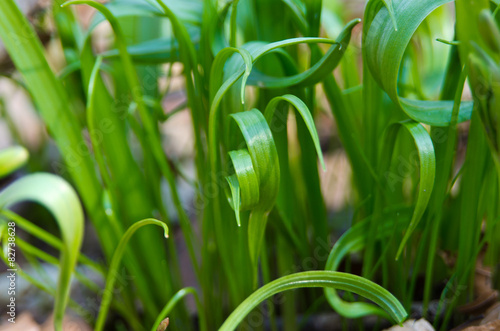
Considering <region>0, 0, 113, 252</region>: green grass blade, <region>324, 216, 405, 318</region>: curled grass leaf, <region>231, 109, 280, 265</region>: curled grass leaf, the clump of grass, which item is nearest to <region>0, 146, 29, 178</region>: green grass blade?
the clump of grass

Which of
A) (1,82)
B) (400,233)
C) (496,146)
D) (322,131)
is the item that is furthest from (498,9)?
(1,82)

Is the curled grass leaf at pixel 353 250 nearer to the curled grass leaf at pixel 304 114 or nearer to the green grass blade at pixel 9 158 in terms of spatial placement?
the curled grass leaf at pixel 304 114

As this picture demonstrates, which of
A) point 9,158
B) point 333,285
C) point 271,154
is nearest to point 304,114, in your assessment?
point 271,154

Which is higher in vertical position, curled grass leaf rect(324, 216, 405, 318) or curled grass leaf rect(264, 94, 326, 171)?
curled grass leaf rect(264, 94, 326, 171)

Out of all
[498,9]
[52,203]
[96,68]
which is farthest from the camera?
[96,68]

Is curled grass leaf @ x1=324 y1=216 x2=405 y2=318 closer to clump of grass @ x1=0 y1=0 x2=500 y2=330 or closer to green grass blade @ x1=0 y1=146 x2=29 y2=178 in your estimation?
clump of grass @ x1=0 y1=0 x2=500 y2=330

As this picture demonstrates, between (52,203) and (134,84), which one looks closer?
(52,203)

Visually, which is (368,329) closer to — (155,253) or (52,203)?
(155,253)

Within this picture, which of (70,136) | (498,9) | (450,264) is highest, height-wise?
(498,9)
